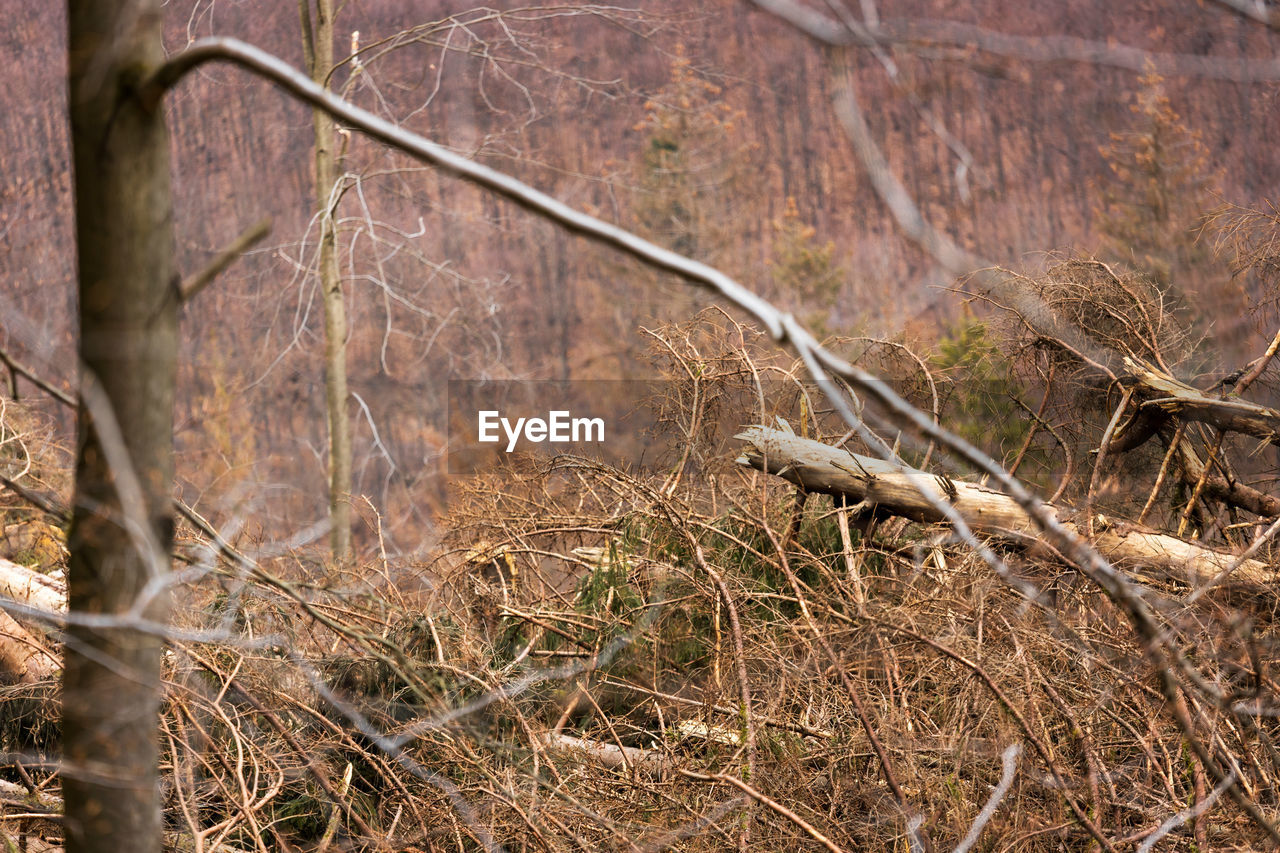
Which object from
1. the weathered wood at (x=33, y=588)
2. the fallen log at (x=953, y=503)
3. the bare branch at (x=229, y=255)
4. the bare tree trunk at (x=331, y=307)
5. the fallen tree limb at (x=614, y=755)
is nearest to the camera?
the bare branch at (x=229, y=255)

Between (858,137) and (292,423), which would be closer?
(858,137)

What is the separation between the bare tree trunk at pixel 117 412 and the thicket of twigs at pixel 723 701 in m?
0.25

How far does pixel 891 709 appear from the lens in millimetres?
3377

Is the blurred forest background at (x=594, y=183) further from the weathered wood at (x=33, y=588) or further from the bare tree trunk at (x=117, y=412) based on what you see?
the bare tree trunk at (x=117, y=412)

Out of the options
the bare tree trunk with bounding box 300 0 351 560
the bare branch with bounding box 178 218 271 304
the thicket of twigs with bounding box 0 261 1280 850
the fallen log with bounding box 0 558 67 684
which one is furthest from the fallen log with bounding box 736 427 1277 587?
the bare tree trunk with bounding box 300 0 351 560

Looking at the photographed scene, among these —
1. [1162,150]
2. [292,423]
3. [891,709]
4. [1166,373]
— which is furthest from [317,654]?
[1162,150]

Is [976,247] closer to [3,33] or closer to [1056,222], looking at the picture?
[1056,222]

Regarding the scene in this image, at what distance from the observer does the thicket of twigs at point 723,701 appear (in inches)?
115

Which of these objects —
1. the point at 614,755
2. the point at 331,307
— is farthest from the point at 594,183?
the point at 614,755

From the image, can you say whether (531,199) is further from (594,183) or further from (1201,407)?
(594,183)

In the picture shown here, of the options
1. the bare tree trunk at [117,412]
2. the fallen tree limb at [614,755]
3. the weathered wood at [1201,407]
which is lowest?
the fallen tree limb at [614,755]

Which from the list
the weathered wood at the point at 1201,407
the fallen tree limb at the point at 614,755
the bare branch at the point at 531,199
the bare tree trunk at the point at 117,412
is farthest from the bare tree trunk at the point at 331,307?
the bare branch at the point at 531,199

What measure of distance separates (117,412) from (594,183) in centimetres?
1689

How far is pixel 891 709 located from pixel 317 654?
7.91 ft
